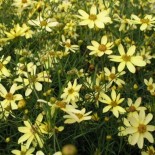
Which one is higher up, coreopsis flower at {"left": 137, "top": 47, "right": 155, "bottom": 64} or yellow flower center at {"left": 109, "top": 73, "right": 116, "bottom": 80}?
yellow flower center at {"left": 109, "top": 73, "right": 116, "bottom": 80}

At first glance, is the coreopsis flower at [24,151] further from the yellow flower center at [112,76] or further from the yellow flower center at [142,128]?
the yellow flower center at [112,76]

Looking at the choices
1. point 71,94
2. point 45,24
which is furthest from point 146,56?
point 71,94

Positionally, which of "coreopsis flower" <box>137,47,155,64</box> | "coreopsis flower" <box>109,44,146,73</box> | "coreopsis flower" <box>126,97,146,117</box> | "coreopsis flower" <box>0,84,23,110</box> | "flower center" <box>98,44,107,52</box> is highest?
"flower center" <box>98,44,107,52</box>

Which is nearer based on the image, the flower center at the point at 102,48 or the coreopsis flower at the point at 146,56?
the flower center at the point at 102,48

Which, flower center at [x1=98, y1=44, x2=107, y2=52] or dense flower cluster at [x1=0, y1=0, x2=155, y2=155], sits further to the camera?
flower center at [x1=98, y1=44, x2=107, y2=52]

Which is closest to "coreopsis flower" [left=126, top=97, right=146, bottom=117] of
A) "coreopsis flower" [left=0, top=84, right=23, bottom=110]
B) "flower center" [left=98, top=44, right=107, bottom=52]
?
"flower center" [left=98, top=44, right=107, bottom=52]

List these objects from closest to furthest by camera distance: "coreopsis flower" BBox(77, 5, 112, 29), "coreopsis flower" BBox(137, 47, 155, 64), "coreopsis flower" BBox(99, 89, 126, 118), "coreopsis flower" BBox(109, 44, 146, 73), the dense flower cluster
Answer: the dense flower cluster
"coreopsis flower" BBox(99, 89, 126, 118)
"coreopsis flower" BBox(109, 44, 146, 73)
"coreopsis flower" BBox(77, 5, 112, 29)
"coreopsis flower" BBox(137, 47, 155, 64)

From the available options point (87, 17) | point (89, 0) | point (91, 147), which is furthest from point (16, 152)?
point (89, 0)

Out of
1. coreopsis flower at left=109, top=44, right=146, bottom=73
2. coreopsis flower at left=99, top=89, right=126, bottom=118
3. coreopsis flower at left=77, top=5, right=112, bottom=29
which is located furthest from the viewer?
coreopsis flower at left=77, top=5, right=112, bottom=29

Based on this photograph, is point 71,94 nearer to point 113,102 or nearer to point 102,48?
point 113,102

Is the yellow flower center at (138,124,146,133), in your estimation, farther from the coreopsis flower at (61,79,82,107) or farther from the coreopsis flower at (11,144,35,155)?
the coreopsis flower at (11,144,35,155)

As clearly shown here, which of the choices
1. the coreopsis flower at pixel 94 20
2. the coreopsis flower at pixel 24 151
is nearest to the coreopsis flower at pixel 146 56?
the coreopsis flower at pixel 94 20
